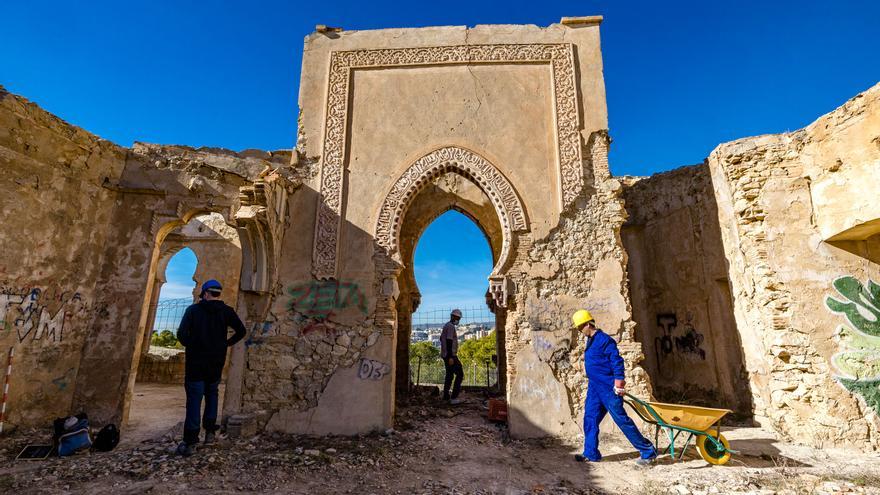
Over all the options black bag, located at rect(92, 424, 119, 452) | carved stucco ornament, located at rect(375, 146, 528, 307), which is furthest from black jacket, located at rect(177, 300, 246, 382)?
carved stucco ornament, located at rect(375, 146, 528, 307)

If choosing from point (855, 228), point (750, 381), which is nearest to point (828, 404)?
point (750, 381)

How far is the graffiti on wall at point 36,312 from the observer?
509 centimetres

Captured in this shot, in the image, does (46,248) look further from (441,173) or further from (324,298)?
(441,173)

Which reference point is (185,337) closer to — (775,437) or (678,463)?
(678,463)

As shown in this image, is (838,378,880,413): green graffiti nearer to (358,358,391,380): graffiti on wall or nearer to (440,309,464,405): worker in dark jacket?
(440,309,464,405): worker in dark jacket

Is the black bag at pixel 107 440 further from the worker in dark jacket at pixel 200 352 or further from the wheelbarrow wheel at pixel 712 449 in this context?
the wheelbarrow wheel at pixel 712 449

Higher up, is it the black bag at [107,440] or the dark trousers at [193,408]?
the dark trousers at [193,408]

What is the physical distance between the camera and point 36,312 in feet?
17.5

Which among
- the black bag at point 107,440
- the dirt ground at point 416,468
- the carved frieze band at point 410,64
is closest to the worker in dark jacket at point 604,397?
the dirt ground at point 416,468

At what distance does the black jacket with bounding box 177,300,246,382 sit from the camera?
439 centimetres

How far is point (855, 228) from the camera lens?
16.4ft

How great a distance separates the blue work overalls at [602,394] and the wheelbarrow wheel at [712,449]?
456 millimetres

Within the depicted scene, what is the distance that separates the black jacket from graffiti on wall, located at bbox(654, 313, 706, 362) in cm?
707

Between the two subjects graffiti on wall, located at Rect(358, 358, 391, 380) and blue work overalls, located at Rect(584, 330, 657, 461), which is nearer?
blue work overalls, located at Rect(584, 330, 657, 461)
